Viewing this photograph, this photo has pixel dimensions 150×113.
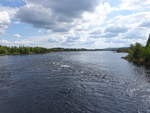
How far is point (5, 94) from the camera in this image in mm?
19844

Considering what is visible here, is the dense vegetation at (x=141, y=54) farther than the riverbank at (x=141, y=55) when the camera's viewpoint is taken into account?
Yes

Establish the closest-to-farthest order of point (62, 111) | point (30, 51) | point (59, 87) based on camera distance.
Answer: point (62, 111)
point (59, 87)
point (30, 51)

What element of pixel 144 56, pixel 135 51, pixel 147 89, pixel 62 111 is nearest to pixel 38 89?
pixel 62 111

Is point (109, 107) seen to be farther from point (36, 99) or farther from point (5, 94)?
point (5, 94)

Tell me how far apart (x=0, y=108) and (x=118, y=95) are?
14.8 meters

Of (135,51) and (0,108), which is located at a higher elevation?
(135,51)

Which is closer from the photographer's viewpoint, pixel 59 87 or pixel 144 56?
pixel 59 87

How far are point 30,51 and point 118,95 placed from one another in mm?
153400

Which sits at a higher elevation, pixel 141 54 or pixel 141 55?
pixel 141 54

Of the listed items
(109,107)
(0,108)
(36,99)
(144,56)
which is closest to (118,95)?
(109,107)

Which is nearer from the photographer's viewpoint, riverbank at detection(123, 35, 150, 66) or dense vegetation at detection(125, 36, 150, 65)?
riverbank at detection(123, 35, 150, 66)

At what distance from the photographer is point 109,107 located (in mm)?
15688

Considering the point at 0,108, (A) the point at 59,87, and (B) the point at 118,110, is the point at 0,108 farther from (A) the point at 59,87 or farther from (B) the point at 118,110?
(B) the point at 118,110

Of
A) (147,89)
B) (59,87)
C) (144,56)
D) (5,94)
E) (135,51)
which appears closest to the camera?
(5,94)
